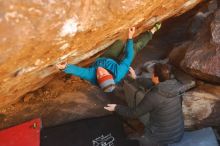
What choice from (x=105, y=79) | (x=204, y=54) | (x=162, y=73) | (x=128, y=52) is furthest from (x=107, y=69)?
(x=204, y=54)

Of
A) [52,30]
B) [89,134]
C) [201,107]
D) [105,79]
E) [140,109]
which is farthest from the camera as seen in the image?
[201,107]

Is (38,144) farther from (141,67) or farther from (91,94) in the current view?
(141,67)

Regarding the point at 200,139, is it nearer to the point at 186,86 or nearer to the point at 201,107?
the point at 201,107

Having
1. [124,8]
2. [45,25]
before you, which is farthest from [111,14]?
[45,25]

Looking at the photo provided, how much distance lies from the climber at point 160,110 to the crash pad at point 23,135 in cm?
139

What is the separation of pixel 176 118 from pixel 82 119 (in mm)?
1736

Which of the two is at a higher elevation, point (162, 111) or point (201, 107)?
point (201, 107)

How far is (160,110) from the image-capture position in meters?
4.92

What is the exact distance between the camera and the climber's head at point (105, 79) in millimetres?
5383

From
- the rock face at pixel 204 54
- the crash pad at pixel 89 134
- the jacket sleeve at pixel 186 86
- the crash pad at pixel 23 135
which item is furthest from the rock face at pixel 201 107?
the crash pad at pixel 23 135

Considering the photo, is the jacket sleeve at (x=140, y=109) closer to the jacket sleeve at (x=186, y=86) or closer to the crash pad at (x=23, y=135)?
the jacket sleeve at (x=186, y=86)

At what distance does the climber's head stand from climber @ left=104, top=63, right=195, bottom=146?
36 centimetres

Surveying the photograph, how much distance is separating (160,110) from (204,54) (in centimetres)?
163

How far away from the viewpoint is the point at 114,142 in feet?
18.2
